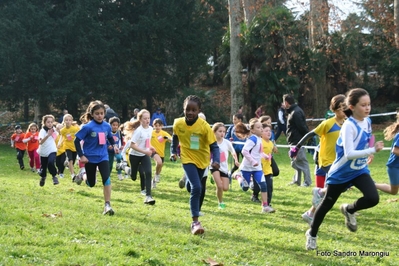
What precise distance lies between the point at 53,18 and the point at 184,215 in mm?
27128

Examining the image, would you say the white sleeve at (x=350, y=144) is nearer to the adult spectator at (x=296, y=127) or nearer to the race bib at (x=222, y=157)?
the race bib at (x=222, y=157)

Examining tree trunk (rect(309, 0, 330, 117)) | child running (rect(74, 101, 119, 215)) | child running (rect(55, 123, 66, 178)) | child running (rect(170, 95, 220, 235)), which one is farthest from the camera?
tree trunk (rect(309, 0, 330, 117))

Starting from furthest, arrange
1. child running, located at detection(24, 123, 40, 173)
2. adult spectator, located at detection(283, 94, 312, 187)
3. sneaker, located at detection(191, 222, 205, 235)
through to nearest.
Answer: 1. child running, located at detection(24, 123, 40, 173)
2. adult spectator, located at detection(283, 94, 312, 187)
3. sneaker, located at detection(191, 222, 205, 235)

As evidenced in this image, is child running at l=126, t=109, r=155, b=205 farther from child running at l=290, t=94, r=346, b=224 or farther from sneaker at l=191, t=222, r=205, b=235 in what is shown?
sneaker at l=191, t=222, r=205, b=235

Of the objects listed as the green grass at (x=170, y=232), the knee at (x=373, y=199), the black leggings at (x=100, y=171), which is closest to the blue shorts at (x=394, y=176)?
the green grass at (x=170, y=232)

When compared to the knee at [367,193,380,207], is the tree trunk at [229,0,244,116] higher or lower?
higher

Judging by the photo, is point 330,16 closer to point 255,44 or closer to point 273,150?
point 255,44

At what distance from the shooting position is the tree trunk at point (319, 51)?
1083 inches

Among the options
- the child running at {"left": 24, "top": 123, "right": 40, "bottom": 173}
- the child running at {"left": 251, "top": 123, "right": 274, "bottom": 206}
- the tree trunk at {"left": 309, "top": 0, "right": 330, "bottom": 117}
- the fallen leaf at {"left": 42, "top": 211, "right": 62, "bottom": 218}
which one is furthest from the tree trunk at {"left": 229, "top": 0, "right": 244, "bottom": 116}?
the fallen leaf at {"left": 42, "top": 211, "right": 62, "bottom": 218}

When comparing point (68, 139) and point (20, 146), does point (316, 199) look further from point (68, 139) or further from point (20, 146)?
point (20, 146)

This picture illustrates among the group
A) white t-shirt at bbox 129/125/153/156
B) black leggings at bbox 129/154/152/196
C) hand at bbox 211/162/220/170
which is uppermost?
white t-shirt at bbox 129/125/153/156

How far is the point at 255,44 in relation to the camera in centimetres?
3180

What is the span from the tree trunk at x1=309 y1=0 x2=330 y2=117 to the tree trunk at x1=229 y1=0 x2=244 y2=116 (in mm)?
3702

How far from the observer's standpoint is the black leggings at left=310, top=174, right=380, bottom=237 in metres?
6.44
